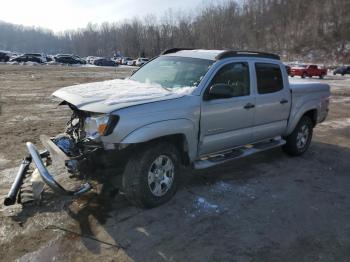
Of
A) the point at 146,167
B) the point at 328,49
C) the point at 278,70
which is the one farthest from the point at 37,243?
the point at 328,49

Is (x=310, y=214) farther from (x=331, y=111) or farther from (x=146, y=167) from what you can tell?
(x=331, y=111)

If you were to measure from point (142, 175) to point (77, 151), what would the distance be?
846 millimetres

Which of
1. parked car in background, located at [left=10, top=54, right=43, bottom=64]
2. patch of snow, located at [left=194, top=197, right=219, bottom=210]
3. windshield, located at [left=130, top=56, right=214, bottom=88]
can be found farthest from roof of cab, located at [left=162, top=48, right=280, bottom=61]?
parked car in background, located at [left=10, top=54, right=43, bottom=64]

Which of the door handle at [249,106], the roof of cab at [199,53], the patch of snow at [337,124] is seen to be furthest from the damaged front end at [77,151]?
the patch of snow at [337,124]

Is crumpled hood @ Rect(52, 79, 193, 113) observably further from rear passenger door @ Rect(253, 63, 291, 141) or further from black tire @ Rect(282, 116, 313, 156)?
black tire @ Rect(282, 116, 313, 156)

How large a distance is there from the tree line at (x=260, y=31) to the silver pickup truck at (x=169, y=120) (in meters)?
75.3

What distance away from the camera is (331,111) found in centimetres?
1447

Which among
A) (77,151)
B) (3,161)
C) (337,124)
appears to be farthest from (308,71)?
(77,151)

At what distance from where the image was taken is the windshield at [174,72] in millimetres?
5422

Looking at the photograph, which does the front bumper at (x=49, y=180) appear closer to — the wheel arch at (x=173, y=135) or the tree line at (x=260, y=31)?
the wheel arch at (x=173, y=135)

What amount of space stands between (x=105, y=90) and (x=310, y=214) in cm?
315

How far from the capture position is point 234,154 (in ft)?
19.4

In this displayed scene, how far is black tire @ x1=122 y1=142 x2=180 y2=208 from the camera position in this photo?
14.9 feet

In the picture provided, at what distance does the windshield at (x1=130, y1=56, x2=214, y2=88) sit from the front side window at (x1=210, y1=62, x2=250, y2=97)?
221mm
